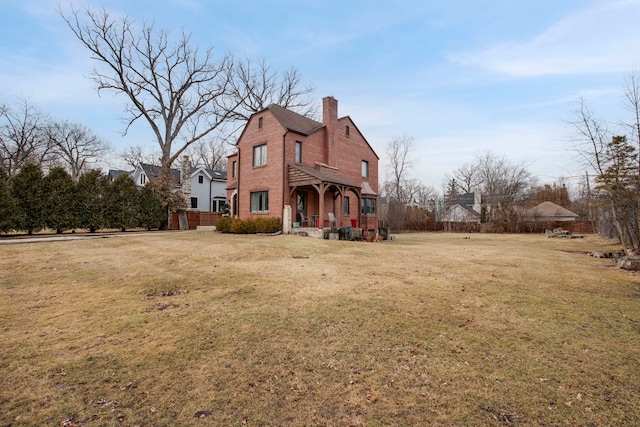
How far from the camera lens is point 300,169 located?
58.6 ft

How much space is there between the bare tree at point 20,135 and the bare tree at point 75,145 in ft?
7.98

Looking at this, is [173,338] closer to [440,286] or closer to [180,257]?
[440,286]

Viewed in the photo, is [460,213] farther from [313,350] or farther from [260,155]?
[313,350]

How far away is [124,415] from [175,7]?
56.6 feet

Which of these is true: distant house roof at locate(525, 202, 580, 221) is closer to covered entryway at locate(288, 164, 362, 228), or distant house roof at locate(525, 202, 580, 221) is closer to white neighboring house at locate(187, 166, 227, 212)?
covered entryway at locate(288, 164, 362, 228)

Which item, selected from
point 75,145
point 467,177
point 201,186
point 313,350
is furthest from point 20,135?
point 467,177

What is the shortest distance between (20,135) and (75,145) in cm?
677

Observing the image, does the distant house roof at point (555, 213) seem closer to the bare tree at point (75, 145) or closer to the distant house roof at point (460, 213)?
the distant house roof at point (460, 213)

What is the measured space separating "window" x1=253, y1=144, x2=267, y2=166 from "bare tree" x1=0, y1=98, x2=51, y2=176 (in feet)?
94.7

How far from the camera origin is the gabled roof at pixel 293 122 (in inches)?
756

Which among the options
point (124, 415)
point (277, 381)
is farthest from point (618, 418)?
point (124, 415)

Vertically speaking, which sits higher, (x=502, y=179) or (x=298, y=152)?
(x=502, y=179)

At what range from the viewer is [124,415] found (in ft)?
8.34

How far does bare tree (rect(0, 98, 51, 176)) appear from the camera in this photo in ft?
109
